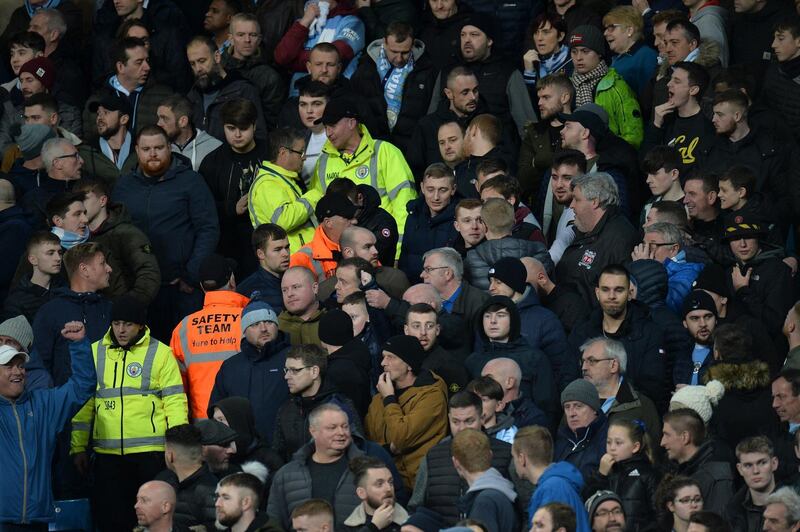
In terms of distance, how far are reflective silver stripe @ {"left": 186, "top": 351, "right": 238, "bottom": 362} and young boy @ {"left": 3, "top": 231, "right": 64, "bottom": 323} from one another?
1333mm

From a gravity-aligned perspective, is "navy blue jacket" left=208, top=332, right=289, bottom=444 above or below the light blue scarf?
below

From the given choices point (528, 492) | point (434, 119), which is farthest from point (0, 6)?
point (528, 492)

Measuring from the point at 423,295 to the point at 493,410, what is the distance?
1.42 metres

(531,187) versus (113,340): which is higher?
(113,340)

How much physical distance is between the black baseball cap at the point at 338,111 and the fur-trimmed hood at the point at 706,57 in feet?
9.21

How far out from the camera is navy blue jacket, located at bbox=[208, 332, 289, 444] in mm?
12492

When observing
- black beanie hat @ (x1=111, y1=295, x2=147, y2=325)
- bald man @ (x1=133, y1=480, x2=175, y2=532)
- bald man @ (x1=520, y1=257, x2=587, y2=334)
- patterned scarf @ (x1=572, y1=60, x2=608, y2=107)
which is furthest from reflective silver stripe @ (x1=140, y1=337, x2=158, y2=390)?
patterned scarf @ (x1=572, y1=60, x2=608, y2=107)

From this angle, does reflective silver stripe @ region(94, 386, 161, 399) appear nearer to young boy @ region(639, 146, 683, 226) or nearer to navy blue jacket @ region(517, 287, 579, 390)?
navy blue jacket @ region(517, 287, 579, 390)

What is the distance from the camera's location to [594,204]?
Answer: 13.8 meters

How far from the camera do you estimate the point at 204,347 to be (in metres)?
13.1

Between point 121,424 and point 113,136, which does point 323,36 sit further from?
point 121,424

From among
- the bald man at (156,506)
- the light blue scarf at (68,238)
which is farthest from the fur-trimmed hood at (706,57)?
the bald man at (156,506)

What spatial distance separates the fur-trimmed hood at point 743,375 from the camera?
39.4 ft

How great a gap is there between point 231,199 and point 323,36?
239 cm
